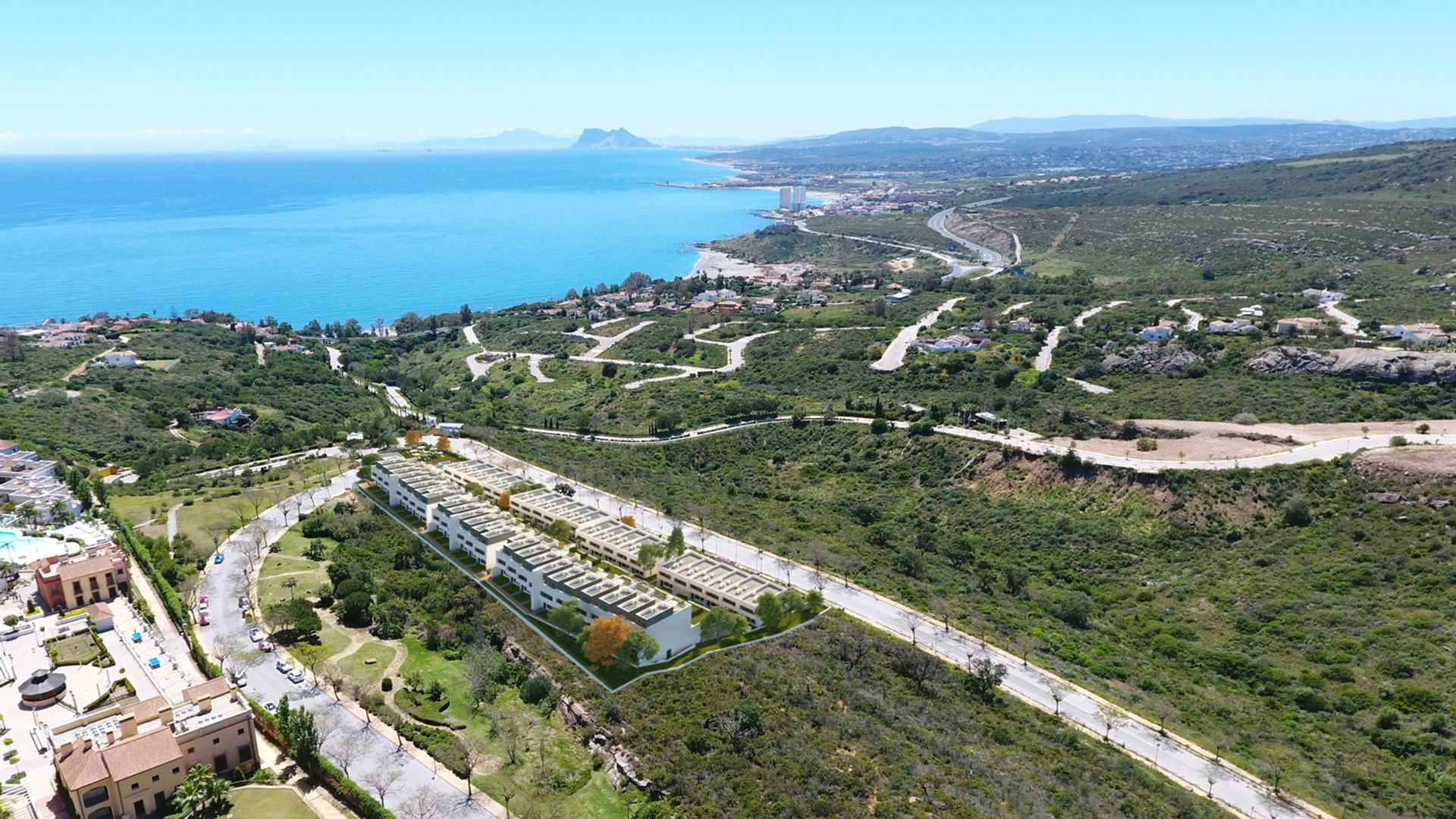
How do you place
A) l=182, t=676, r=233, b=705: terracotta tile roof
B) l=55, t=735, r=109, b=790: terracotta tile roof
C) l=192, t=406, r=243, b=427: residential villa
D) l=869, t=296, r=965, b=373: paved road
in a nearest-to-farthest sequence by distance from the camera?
l=55, t=735, r=109, b=790: terracotta tile roof → l=182, t=676, r=233, b=705: terracotta tile roof → l=192, t=406, r=243, b=427: residential villa → l=869, t=296, r=965, b=373: paved road

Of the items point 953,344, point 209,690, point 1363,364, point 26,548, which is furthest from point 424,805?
point 1363,364

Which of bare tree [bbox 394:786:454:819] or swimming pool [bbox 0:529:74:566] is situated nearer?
bare tree [bbox 394:786:454:819]

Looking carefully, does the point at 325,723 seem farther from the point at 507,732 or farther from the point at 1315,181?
the point at 1315,181

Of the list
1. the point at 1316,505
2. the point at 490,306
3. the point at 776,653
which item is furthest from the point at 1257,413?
the point at 490,306

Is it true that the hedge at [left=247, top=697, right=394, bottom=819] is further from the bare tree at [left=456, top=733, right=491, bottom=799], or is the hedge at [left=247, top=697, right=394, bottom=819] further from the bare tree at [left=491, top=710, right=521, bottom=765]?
the bare tree at [left=491, top=710, right=521, bottom=765]

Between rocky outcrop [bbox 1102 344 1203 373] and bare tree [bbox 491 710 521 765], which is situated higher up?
rocky outcrop [bbox 1102 344 1203 373]

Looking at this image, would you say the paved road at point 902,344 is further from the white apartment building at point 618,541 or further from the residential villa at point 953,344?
the white apartment building at point 618,541

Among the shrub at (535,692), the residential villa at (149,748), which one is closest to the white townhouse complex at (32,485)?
the residential villa at (149,748)

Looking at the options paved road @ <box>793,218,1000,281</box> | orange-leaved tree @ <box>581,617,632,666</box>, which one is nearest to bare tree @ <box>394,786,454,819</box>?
orange-leaved tree @ <box>581,617,632,666</box>
